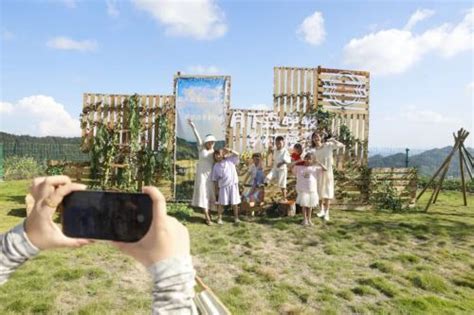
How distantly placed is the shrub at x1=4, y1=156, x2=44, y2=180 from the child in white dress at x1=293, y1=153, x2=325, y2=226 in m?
14.0

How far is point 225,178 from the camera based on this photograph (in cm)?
864

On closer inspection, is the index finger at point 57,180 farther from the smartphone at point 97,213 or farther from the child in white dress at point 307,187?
the child in white dress at point 307,187

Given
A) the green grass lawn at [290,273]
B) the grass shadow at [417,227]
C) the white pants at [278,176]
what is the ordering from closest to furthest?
the green grass lawn at [290,273] < the grass shadow at [417,227] < the white pants at [278,176]

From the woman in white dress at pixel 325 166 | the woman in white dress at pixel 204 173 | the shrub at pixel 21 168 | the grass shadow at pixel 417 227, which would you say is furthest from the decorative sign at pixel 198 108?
the shrub at pixel 21 168

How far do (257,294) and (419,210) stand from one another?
809cm

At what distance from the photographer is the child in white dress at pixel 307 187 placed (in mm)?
8406

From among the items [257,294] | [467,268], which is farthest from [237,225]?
[467,268]

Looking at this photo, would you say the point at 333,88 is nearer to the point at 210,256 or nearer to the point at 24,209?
the point at 210,256

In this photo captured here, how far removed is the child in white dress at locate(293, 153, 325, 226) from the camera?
841 cm

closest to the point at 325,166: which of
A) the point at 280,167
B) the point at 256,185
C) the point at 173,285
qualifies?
the point at 280,167

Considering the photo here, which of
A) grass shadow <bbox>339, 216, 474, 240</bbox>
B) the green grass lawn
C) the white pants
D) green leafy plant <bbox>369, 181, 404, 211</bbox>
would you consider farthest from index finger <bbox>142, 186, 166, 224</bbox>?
green leafy plant <bbox>369, 181, 404, 211</bbox>

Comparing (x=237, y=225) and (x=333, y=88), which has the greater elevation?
(x=333, y=88)

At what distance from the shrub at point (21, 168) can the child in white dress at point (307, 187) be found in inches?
551

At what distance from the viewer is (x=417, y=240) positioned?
7.45 meters
